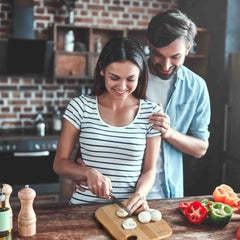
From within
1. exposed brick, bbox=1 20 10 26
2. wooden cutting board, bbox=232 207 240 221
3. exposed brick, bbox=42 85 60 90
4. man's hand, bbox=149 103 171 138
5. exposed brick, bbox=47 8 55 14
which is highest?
exposed brick, bbox=47 8 55 14

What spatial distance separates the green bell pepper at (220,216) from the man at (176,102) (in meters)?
Answer: 0.49

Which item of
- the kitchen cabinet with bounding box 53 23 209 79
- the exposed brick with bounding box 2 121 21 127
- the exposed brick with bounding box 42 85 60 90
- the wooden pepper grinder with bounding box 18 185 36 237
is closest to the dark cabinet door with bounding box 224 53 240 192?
the kitchen cabinet with bounding box 53 23 209 79

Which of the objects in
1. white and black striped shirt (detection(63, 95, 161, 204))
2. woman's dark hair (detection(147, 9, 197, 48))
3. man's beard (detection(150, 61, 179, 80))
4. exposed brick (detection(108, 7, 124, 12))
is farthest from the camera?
exposed brick (detection(108, 7, 124, 12))

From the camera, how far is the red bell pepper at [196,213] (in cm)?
136

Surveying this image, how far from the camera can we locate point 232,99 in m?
3.39

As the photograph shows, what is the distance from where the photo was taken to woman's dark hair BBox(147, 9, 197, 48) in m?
1.74

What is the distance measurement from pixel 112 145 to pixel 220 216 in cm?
54

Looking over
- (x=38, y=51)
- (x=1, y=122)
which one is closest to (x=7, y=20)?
(x=38, y=51)

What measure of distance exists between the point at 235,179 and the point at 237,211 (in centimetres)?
204

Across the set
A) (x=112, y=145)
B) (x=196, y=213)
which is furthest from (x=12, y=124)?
(x=196, y=213)

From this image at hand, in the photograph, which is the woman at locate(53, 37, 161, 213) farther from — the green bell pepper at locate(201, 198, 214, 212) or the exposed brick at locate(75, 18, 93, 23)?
the exposed brick at locate(75, 18, 93, 23)

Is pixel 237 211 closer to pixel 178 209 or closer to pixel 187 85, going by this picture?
pixel 178 209

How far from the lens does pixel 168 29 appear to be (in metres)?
1.75

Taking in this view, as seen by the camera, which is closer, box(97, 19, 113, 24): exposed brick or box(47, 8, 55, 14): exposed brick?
box(47, 8, 55, 14): exposed brick
